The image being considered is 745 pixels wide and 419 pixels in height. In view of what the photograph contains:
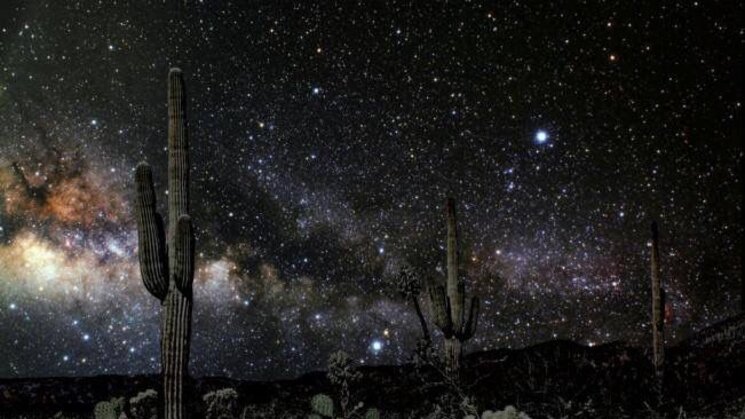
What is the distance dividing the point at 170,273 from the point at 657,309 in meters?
11.1

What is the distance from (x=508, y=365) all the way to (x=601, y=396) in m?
2.89

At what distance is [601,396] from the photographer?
16.0 metres

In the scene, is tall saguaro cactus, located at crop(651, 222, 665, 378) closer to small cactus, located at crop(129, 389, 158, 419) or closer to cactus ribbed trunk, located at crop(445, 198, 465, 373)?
cactus ribbed trunk, located at crop(445, 198, 465, 373)

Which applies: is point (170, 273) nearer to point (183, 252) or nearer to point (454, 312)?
point (183, 252)

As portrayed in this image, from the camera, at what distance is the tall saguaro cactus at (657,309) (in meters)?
14.4

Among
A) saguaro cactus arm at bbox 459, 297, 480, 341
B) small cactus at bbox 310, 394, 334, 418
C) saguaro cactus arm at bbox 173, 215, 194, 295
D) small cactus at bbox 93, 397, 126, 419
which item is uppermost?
saguaro cactus arm at bbox 173, 215, 194, 295

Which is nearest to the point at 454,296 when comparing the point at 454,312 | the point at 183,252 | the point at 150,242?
the point at 454,312

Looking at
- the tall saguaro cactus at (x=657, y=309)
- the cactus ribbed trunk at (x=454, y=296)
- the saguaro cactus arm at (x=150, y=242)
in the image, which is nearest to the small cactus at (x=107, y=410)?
the saguaro cactus arm at (x=150, y=242)

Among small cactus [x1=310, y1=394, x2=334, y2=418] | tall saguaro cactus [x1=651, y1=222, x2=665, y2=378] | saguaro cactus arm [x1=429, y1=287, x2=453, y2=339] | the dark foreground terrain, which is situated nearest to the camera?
small cactus [x1=310, y1=394, x2=334, y2=418]

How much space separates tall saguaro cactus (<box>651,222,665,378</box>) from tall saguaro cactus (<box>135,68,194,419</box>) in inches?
417

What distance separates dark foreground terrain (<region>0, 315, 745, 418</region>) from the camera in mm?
15508

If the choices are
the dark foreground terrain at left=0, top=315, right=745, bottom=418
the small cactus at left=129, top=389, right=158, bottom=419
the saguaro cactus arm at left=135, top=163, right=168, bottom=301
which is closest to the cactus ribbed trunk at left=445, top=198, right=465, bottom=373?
the dark foreground terrain at left=0, top=315, right=745, bottom=418

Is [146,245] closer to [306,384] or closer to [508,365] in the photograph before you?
[306,384]

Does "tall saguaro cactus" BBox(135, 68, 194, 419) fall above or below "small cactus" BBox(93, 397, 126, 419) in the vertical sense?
above
